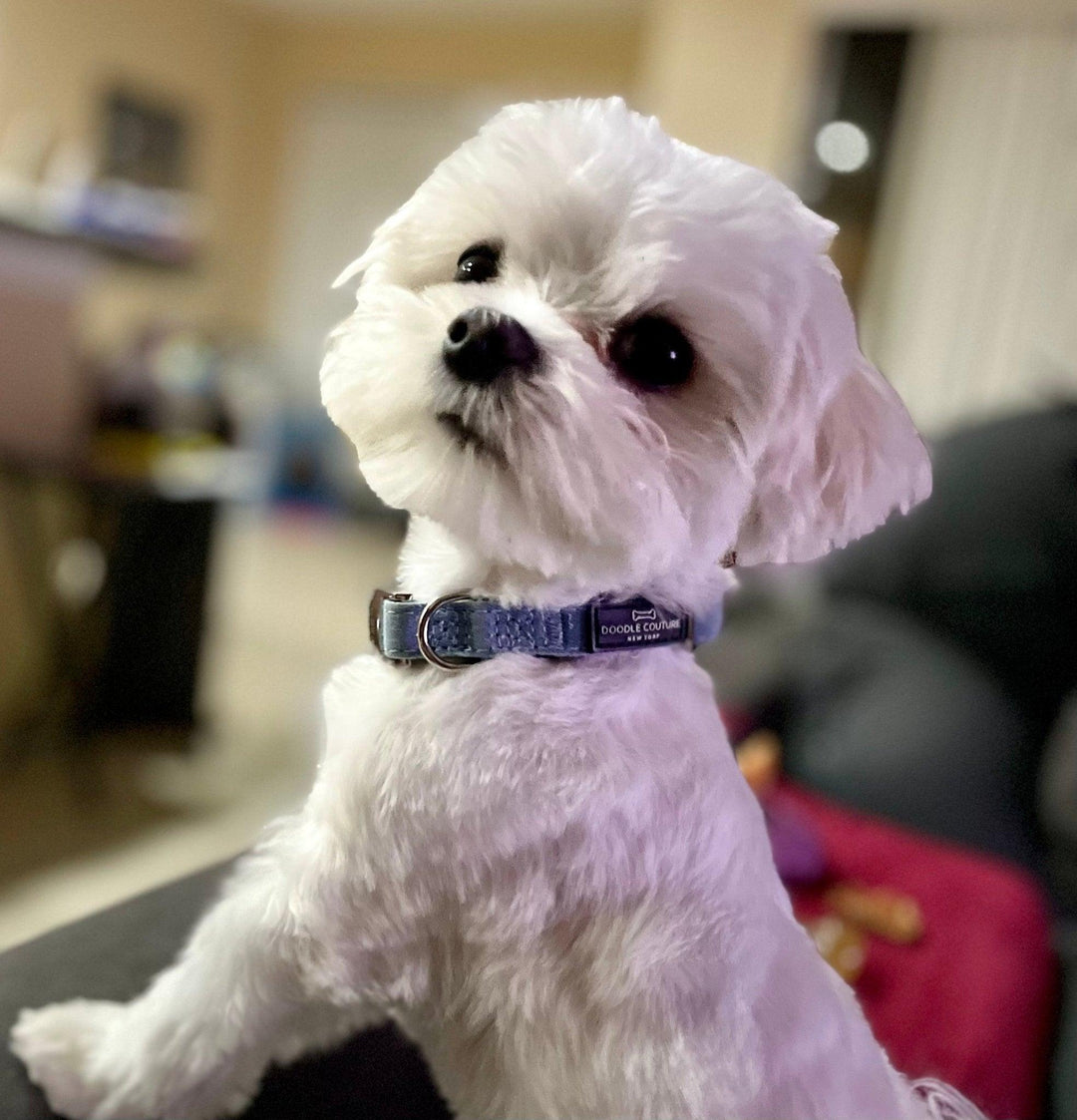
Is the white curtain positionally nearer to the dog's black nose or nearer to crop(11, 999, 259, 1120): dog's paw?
the dog's black nose

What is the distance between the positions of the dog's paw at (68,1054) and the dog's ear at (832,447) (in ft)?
2.38

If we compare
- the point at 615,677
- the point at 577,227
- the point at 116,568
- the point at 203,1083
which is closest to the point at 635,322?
the point at 577,227

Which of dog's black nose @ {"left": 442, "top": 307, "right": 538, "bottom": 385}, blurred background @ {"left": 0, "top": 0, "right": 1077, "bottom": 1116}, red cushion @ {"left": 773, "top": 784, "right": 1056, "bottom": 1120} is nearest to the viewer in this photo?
dog's black nose @ {"left": 442, "top": 307, "right": 538, "bottom": 385}

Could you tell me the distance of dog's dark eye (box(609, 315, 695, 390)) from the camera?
0.71m

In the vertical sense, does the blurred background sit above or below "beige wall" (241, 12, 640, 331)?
below

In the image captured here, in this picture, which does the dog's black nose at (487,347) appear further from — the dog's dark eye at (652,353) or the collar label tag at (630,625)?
the collar label tag at (630,625)

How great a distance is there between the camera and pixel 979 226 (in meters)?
3.87

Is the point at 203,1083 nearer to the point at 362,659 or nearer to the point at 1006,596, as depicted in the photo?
the point at 362,659

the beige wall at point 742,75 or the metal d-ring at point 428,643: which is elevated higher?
the beige wall at point 742,75

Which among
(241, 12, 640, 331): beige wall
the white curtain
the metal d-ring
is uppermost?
(241, 12, 640, 331): beige wall

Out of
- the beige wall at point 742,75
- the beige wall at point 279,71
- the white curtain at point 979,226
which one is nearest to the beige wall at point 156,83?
the beige wall at point 279,71

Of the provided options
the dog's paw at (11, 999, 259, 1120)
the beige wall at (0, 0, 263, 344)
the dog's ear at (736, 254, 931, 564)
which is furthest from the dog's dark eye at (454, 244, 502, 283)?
the beige wall at (0, 0, 263, 344)

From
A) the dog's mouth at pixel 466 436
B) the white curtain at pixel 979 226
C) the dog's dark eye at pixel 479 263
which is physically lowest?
the dog's mouth at pixel 466 436

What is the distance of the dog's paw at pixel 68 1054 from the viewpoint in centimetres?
85
